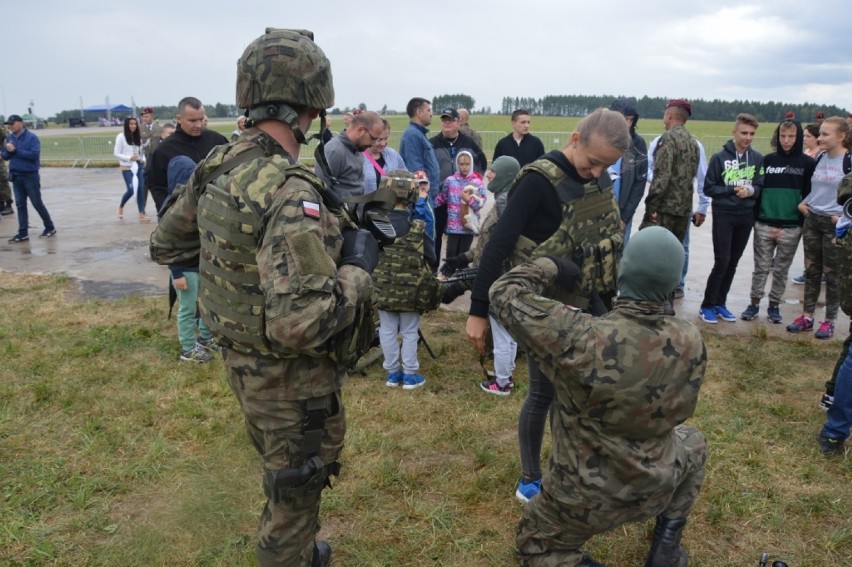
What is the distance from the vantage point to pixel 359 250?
233 cm

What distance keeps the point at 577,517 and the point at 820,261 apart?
16.6ft

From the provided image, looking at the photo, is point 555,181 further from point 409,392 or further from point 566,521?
point 409,392

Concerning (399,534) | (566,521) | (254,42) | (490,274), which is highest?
(254,42)

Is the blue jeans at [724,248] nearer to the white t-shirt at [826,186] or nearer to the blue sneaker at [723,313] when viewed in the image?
the blue sneaker at [723,313]

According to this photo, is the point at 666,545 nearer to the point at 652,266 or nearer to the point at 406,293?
the point at 652,266

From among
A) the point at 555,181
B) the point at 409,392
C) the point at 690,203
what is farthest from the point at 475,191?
the point at 555,181

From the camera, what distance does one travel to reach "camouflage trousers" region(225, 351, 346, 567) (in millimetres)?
2477

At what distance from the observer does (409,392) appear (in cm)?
511

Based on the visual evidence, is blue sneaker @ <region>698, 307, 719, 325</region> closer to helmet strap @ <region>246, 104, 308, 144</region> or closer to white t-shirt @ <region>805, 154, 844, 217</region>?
white t-shirt @ <region>805, 154, 844, 217</region>

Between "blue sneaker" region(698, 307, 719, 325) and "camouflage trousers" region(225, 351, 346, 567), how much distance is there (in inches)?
A: 209

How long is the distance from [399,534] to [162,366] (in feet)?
10.2

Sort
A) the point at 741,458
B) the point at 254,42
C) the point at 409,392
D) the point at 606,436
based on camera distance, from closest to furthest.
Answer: the point at 254,42 < the point at 606,436 < the point at 741,458 < the point at 409,392

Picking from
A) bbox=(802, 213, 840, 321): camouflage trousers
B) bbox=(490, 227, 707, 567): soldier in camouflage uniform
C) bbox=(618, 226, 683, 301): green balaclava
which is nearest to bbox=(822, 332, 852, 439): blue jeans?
bbox=(490, 227, 707, 567): soldier in camouflage uniform

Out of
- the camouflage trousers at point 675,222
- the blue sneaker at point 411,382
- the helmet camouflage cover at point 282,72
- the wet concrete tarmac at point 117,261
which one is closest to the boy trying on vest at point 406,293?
the blue sneaker at point 411,382
